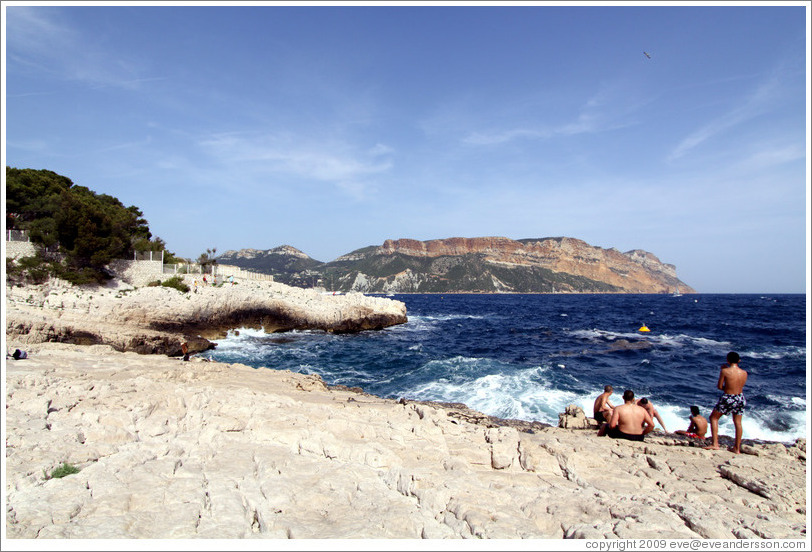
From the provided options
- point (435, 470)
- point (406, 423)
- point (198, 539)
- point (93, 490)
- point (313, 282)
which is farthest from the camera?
point (313, 282)

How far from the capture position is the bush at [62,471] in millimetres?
4863

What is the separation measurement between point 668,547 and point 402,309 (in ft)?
131

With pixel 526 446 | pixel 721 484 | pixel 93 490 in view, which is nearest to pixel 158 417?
pixel 93 490

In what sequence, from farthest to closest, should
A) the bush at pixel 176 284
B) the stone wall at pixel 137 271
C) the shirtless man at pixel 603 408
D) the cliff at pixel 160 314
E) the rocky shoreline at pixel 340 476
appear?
the stone wall at pixel 137 271, the bush at pixel 176 284, the cliff at pixel 160 314, the shirtless man at pixel 603 408, the rocky shoreline at pixel 340 476

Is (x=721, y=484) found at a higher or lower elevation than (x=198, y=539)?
lower

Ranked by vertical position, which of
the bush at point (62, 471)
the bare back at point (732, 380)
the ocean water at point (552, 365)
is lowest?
the ocean water at point (552, 365)

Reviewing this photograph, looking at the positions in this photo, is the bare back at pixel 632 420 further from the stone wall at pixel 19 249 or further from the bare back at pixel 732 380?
the stone wall at pixel 19 249

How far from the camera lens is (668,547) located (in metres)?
3.91

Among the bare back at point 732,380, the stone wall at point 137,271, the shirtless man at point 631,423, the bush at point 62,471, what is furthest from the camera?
the stone wall at point 137,271

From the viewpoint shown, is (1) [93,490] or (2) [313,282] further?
(2) [313,282]

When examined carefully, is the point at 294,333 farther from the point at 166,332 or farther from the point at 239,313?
the point at 166,332

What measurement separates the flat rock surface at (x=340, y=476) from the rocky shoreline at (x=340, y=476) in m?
0.02

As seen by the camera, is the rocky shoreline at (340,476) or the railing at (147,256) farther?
the railing at (147,256)

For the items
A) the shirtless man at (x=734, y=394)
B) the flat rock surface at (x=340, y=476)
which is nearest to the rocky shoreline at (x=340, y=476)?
the flat rock surface at (x=340, y=476)
